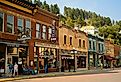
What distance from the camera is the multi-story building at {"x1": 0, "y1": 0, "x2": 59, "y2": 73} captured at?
36.4 meters

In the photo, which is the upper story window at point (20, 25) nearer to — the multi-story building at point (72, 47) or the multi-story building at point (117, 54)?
the multi-story building at point (72, 47)

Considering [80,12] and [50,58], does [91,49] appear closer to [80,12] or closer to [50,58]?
[50,58]

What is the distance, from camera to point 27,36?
3912 cm

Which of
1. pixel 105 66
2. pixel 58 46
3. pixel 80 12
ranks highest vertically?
pixel 80 12

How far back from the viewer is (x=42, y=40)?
45.3m

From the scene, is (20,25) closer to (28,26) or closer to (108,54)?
(28,26)

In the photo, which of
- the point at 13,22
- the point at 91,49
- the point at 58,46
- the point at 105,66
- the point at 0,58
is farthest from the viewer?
the point at 105,66

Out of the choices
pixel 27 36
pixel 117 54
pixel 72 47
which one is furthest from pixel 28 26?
pixel 117 54

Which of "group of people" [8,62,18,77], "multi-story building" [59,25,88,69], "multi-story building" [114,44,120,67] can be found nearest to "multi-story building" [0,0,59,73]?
"group of people" [8,62,18,77]

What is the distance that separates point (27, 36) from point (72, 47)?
18961 mm

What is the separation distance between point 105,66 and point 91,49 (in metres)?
12.8

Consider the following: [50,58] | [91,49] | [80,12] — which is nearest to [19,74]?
[50,58]

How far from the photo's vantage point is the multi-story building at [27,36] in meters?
36.4

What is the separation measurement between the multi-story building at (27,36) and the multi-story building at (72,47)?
8.20 ft
